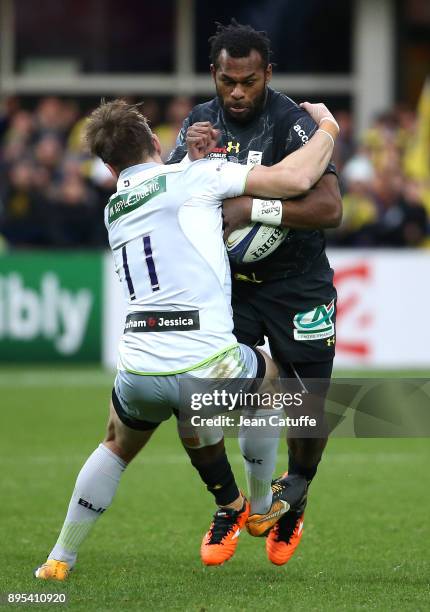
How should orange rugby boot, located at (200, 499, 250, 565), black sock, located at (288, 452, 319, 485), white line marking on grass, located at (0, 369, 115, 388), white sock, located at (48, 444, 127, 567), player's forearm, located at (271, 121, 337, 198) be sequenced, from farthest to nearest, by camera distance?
white line marking on grass, located at (0, 369, 115, 388) < black sock, located at (288, 452, 319, 485) < orange rugby boot, located at (200, 499, 250, 565) < white sock, located at (48, 444, 127, 567) < player's forearm, located at (271, 121, 337, 198)

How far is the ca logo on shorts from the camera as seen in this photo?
6504 mm

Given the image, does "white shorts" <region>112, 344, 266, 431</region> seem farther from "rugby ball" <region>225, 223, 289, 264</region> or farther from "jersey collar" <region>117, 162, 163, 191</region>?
"jersey collar" <region>117, 162, 163, 191</region>

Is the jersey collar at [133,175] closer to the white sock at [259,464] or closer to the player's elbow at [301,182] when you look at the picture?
the player's elbow at [301,182]

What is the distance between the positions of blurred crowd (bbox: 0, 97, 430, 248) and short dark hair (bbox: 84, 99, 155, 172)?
32.8 ft

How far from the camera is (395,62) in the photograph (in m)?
21.6

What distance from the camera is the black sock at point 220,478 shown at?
5.94m

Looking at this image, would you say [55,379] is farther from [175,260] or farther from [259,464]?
[175,260]

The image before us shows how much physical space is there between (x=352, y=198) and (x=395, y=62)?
6.16 m

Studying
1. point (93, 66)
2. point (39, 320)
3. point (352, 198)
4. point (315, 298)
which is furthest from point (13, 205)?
point (315, 298)

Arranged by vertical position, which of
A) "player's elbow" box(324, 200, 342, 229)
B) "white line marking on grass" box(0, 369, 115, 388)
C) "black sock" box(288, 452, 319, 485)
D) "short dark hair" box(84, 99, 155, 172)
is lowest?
"white line marking on grass" box(0, 369, 115, 388)

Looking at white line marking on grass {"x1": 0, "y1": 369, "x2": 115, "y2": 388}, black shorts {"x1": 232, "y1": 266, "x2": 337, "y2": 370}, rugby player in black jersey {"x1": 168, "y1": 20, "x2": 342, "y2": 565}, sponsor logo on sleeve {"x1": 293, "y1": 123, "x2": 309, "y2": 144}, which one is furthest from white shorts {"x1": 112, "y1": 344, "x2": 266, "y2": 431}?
white line marking on grass {"x1": 0, "y1": 369, "x2": 115, "y2": 388}

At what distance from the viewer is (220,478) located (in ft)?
19.7

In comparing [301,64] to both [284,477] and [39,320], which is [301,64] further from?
[284,477]

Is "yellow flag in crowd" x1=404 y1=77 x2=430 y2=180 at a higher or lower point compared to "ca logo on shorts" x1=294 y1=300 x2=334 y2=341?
lower
